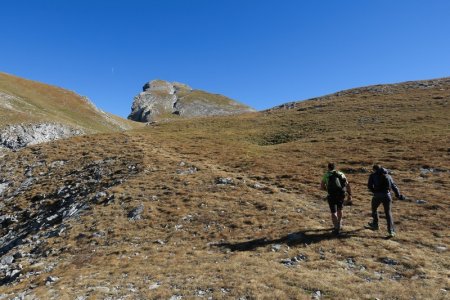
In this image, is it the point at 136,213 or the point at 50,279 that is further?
the point at 136,213

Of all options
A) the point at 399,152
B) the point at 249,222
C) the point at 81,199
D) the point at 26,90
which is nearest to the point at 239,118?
the point at 399,152

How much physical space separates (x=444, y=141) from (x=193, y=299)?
30.9 metres

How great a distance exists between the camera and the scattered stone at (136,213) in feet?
66.6

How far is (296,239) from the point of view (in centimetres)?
1555

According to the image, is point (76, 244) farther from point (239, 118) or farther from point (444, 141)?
point (239, 118)

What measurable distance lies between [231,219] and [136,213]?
5854mm

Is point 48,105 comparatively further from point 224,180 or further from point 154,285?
point 154,285

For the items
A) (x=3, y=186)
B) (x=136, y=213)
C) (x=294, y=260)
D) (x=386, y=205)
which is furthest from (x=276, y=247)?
(x=3, y=186)

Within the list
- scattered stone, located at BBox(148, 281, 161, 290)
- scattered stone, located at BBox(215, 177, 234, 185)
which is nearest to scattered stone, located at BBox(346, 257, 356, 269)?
scattered stone, located at BBox(148, 281, 161, 290)

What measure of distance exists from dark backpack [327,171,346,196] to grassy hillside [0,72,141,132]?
57.6 meters

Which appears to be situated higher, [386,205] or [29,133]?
[29,133]

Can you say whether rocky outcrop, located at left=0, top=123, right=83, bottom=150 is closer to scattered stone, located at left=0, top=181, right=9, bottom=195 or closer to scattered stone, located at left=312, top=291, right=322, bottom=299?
scattered stone, located at left=0, top=181, right=9, bottom=195

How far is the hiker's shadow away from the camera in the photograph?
1528 cm

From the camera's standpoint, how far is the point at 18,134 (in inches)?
2170
